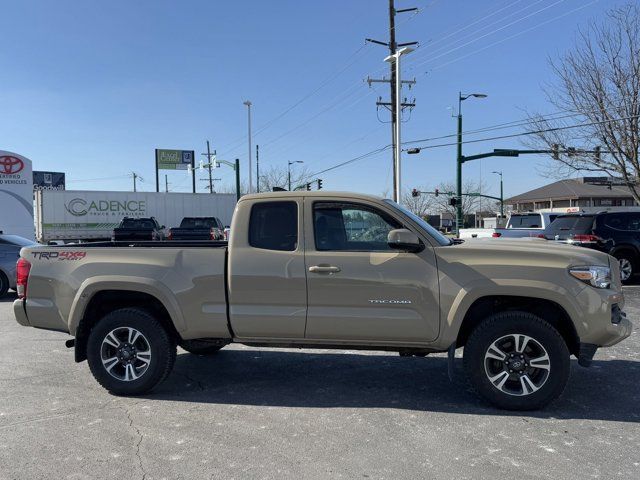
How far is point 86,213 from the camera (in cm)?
3212

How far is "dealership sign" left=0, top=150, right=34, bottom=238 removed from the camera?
22047 mm

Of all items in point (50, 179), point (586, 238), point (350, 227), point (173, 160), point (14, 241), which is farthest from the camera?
point (50, 179)

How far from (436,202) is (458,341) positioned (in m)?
81.6

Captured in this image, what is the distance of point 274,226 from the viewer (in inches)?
197

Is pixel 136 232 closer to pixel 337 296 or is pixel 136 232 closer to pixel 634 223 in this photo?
pixel 634 223

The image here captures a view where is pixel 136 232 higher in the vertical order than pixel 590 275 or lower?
higher

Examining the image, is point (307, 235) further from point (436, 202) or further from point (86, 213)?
point (436, 202)

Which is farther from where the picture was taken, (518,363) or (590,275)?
(518,363)

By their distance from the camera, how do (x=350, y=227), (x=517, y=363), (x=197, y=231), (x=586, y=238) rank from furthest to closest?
(x=197, y=231), (x=586, y=238), (x=350, y=227), (x=517, y=363)

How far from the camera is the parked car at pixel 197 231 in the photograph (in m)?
20.7

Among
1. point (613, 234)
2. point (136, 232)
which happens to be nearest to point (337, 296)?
point (613, 234)

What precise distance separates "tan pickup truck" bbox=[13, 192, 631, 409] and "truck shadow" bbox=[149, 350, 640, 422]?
1.28 feet

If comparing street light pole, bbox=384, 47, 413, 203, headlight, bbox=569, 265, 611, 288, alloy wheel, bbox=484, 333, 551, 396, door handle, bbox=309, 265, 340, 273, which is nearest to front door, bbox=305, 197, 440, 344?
door handle, bbox=309, 265, 340, 273

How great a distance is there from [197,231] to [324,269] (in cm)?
1715
